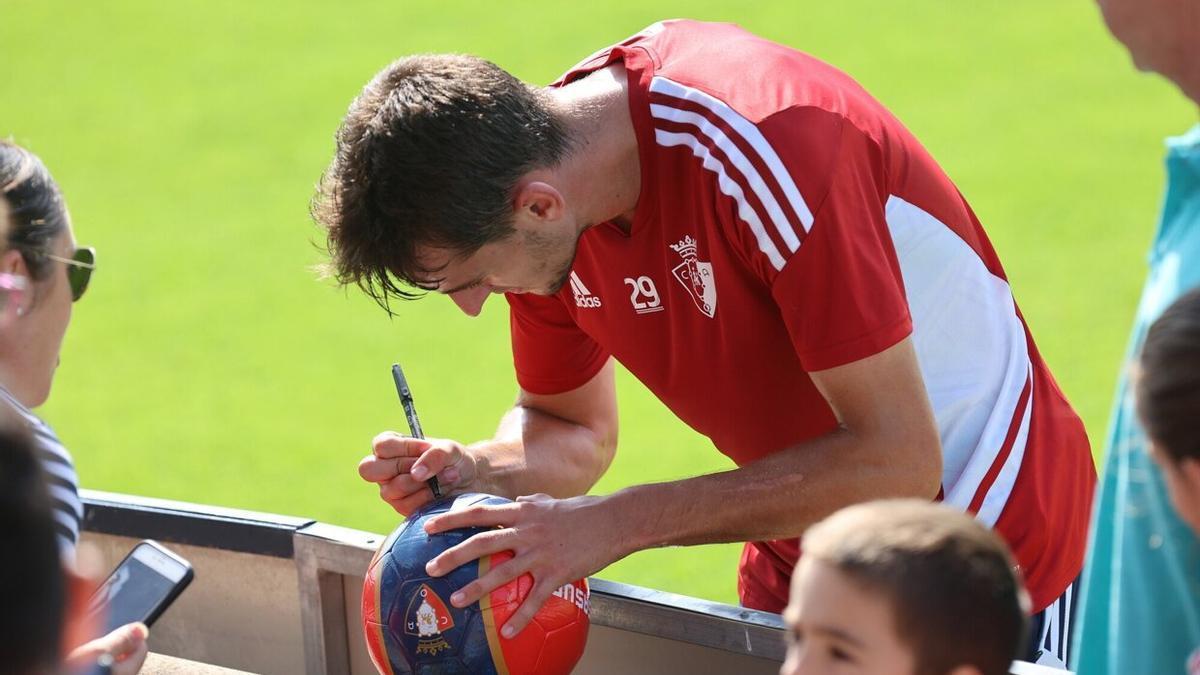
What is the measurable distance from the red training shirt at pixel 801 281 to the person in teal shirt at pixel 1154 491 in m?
0.78

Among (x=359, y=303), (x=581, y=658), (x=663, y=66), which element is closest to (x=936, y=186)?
(x=663, y=66)

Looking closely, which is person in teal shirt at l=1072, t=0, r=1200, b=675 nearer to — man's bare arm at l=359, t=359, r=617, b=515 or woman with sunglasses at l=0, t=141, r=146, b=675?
man's bare arm at l=359, t=359, r=617, b=515

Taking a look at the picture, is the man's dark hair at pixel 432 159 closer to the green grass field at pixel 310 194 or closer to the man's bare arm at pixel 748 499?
the man's bare arm at pixel 748 499

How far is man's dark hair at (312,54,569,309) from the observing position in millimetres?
3055

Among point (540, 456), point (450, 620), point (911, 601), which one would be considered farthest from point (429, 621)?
point (911, 601)

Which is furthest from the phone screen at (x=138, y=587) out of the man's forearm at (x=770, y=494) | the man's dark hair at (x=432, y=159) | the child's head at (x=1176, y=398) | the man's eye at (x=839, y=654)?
the child's head at (x=1176, y=398)

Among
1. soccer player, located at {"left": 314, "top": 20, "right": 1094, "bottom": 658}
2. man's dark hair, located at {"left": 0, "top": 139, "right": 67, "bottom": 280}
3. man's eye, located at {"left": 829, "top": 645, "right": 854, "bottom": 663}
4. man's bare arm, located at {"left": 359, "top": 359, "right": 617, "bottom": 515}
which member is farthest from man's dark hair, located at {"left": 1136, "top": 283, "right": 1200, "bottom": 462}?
man's dark hair, located at {"left": 0, "top": 139, "right": 67, "bottom": 280}

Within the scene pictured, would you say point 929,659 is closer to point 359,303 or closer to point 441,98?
point 441,98

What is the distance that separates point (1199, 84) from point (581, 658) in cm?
188

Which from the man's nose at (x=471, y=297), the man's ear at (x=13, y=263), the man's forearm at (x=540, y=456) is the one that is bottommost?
the man's forearm at (x=540, y=456)

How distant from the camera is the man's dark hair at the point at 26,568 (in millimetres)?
1625

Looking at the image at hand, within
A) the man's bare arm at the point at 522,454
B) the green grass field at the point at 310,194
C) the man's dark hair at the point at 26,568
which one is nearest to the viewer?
the man's dark hair at the point at 26,568

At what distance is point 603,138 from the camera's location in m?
3.18

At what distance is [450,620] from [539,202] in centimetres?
85
